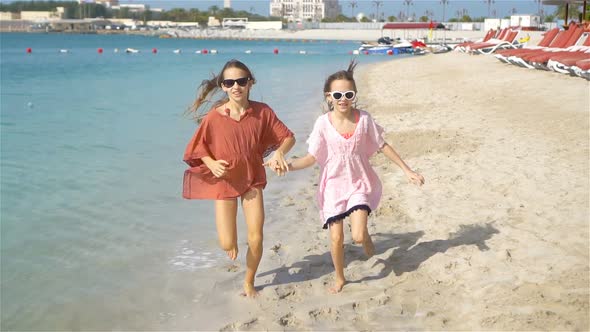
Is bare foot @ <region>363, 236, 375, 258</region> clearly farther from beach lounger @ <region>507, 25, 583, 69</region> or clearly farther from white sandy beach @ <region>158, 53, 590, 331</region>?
beach lounger @ <region>507, 25, 583, 69</region>

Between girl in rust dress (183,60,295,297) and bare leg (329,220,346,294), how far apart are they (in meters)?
0.53

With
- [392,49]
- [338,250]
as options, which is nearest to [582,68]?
[338,250]

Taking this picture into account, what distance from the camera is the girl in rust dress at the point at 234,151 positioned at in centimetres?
450

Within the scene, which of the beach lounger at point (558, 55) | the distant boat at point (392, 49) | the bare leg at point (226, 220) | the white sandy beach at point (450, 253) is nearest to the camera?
the white sandy beach at point (450, 253)

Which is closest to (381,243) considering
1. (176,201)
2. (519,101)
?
(176,201)

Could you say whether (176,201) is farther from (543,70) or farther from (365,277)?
(543,70)

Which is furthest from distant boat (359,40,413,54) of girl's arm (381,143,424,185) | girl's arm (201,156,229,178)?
girl's arm (201,156,229,178)

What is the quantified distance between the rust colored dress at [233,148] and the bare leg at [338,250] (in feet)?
2.06

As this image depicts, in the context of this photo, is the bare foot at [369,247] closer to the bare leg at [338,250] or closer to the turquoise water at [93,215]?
the bare leg at [338,250]

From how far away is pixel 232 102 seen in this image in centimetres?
454

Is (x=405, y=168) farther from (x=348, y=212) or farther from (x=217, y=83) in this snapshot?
(x=217, y=83)

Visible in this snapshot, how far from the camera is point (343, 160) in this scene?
4746mm

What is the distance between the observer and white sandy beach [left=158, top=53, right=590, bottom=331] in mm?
4430

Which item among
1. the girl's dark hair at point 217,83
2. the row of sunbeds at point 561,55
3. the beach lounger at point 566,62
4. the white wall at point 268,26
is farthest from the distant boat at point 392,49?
the white wall at point 268,26
